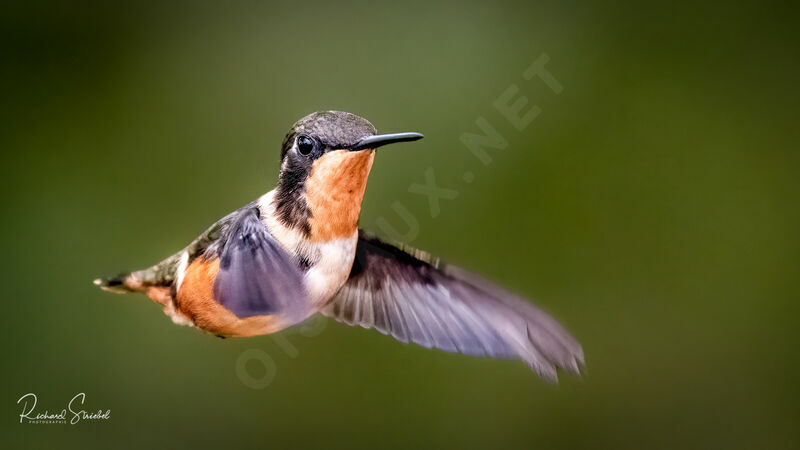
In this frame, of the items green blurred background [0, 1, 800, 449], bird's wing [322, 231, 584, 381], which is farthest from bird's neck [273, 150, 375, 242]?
green blurred background [0, 1, 800, 449]

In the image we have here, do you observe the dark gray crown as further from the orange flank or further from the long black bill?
the orange flank

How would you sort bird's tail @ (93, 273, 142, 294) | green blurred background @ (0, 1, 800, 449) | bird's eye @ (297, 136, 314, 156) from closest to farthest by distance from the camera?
bird's eye @ (297, 136, 314, 156), bird's tail @ (93, 273, 142, 294), green blurred background @ (0, 1, 800, 449)

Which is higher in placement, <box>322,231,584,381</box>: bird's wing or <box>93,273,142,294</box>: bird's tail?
<box>322,231,584,381</box>: bird's wing

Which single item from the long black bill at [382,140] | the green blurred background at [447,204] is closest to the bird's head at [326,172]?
the long black bill at [382,140]

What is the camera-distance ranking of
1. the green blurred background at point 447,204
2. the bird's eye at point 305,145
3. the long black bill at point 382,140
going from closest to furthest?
the long black bill at point 382,140 < the bird's eye at point 305,145 < the green blurred background at point 447,204
